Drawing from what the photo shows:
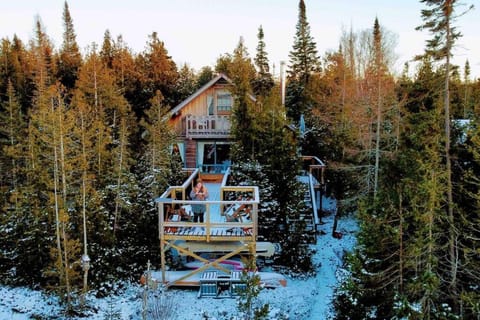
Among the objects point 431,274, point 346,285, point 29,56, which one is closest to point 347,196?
point 346,285

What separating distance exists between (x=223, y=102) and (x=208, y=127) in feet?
6.78

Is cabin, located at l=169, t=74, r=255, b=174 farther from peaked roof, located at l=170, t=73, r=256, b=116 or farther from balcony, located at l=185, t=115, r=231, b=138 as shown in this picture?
balcony, located at l=185, t=115, r=231, b=138

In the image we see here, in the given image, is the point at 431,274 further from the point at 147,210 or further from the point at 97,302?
the point at 147,210

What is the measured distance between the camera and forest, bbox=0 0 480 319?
10.4 meters

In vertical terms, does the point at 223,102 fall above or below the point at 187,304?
above

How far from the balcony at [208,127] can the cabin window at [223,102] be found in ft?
4.46

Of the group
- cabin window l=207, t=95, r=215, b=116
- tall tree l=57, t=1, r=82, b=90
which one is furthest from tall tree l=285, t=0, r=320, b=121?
tall tree l=57, t=1, r=82, b=90

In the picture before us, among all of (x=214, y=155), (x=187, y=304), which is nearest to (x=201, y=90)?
(x=214, y=155)

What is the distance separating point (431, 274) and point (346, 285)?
338cm

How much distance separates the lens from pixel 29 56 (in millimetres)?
38844

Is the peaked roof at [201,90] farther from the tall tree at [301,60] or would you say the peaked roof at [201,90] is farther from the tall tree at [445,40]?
the tall tree at [301,60]

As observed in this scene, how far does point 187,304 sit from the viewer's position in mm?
14312

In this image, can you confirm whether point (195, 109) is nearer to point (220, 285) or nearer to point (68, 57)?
point (220, 285)

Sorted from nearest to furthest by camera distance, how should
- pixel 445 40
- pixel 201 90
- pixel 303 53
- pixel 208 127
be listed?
pixel 445 40 < pixel 208 127 < pixel 201 90 < pixel 303 53
